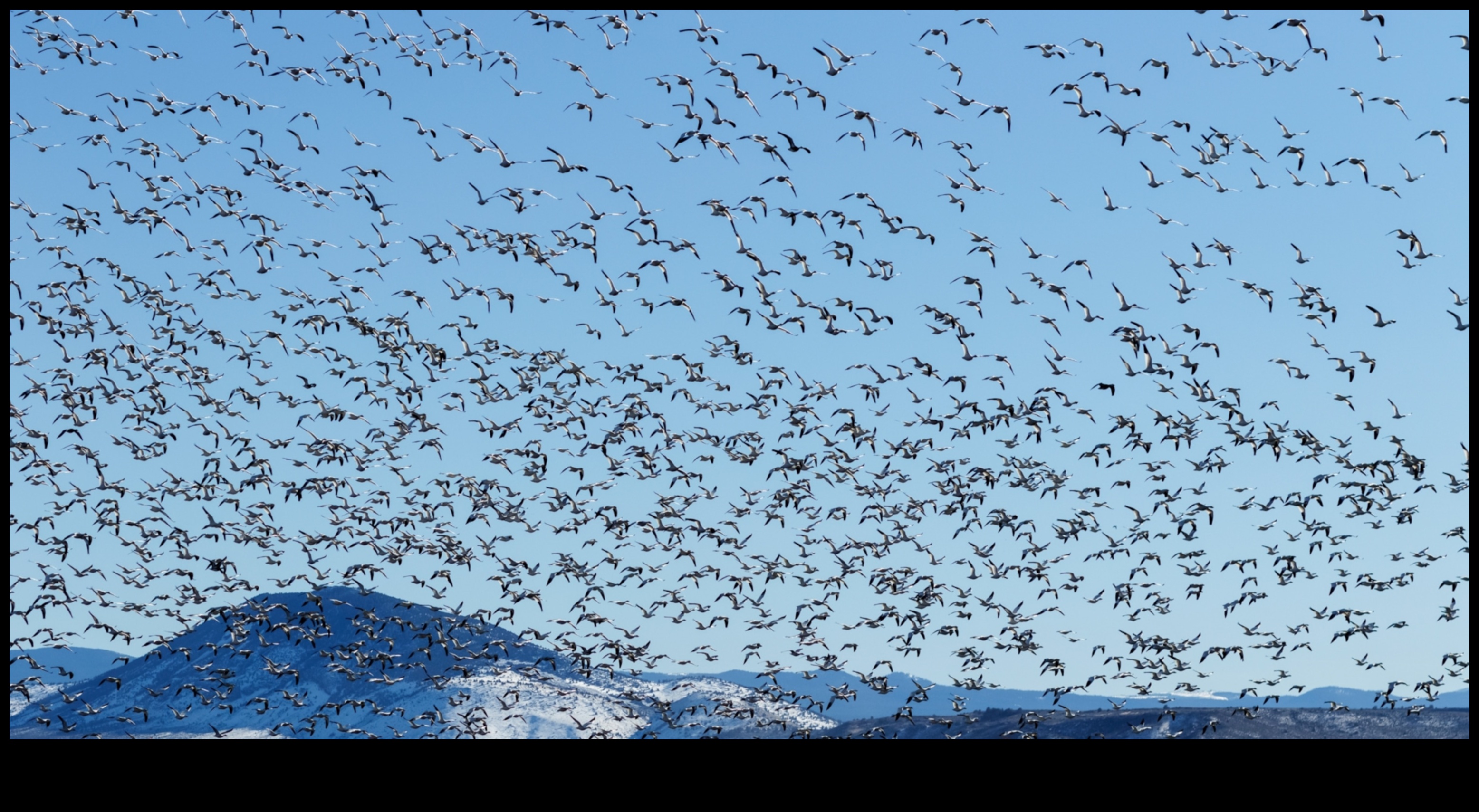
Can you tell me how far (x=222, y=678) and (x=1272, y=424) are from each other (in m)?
41.8

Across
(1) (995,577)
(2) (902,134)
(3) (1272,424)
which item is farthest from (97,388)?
(3) (1272,424)

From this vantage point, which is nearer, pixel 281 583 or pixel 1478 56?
pixel 1478 56

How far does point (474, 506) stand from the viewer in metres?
67.7
